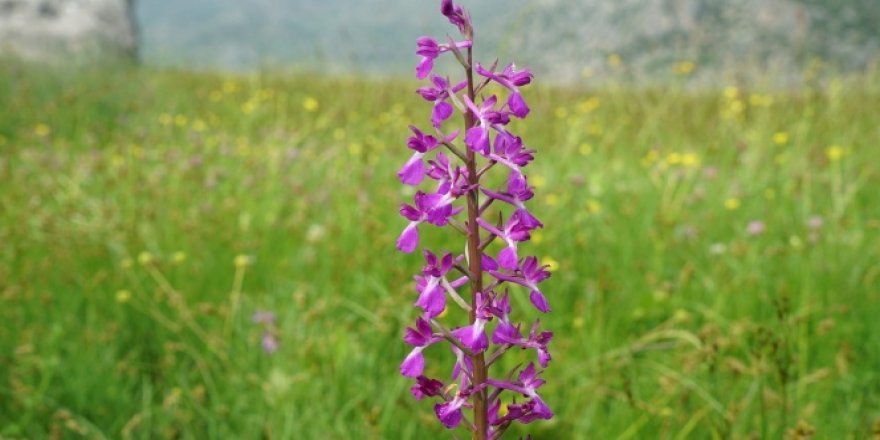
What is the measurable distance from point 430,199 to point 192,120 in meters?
8.41

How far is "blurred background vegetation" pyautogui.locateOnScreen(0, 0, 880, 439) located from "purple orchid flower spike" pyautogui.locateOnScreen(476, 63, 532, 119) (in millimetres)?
234

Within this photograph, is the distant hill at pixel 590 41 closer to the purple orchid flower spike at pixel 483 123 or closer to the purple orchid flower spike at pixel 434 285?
the purple orchid flower spike at pixel 483 123

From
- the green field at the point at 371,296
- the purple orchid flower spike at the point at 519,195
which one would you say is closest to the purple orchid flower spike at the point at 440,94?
the purple orchid flower spike at the point at 519,195

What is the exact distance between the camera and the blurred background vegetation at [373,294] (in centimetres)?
256

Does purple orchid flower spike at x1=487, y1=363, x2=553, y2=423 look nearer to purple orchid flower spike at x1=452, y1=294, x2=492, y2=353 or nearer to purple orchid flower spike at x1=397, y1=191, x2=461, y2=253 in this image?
purple orchid flower spike at x1=452, y1=294, x2=492, y2=353

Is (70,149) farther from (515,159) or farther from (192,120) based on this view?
(515,159)

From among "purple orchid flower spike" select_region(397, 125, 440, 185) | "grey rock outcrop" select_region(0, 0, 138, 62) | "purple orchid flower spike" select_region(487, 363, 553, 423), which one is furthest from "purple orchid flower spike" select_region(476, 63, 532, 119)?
"grey rock outcrop" select_region(0, 0, 138, 62)

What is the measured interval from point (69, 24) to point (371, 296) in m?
16.0

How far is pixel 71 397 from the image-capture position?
2.80 m

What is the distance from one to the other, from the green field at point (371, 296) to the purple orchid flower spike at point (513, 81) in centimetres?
96

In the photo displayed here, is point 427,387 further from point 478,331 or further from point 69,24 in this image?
point 69,24

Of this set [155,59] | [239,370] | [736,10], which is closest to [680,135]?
[736,10]

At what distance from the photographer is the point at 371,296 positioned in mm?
3562

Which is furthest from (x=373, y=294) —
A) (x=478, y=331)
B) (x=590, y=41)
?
(x=590, y=41)
